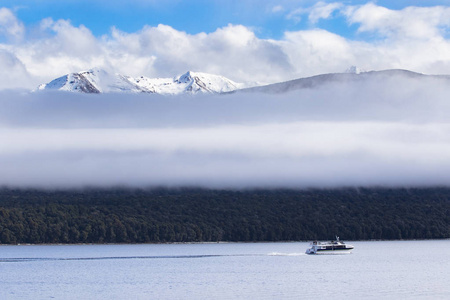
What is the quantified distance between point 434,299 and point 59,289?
52.4 m

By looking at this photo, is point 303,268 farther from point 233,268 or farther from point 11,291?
point 11,291

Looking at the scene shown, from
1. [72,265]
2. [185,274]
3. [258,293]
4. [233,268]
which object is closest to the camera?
[258,293]

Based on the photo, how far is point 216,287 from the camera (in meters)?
128

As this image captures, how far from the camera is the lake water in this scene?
395 ft

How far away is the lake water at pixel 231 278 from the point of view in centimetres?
12031

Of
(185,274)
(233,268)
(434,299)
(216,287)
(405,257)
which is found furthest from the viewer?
(405,257)

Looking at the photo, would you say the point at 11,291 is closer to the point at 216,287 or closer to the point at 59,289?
the point at 59,289

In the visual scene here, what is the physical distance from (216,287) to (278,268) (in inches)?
1478

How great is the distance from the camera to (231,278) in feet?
468

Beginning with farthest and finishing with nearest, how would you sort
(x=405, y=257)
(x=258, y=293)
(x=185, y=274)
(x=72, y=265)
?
(x=405, y=257), (x=72, y=265), (x=185, y=274), (x=258, y=293)

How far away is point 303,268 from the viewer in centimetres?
16388

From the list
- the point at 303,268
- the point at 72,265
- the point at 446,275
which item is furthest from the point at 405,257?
the point at 72,265

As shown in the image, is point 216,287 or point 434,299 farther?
point 216,287

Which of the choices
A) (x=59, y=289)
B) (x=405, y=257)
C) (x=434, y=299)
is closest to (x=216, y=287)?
(x=59, y=289)
